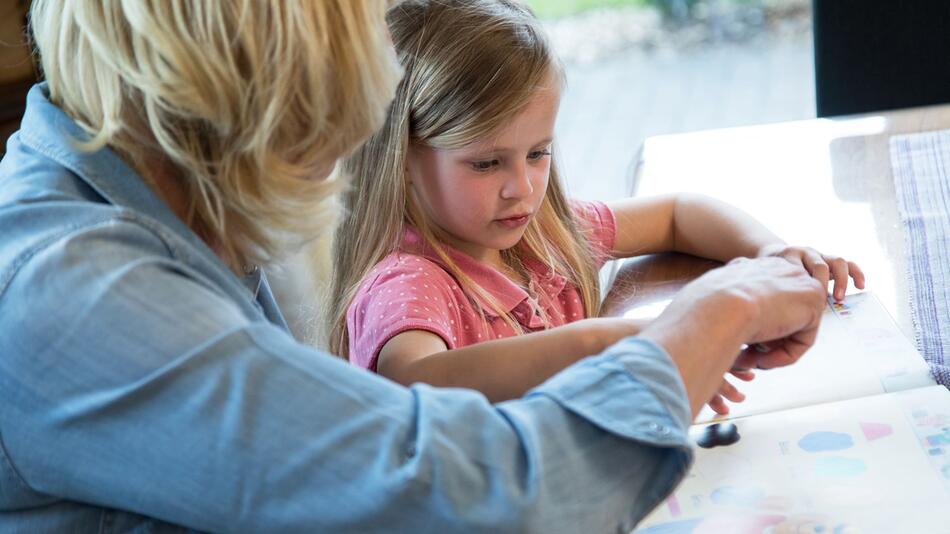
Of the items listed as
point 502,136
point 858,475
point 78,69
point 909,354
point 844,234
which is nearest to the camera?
point 78,69

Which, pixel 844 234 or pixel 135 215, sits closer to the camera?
pixel 135 215

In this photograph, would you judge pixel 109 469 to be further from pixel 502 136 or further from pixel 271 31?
pixel 502 136

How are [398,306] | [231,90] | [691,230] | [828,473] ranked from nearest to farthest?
[231,90]
[828,473]
[398,306]
[691,230]

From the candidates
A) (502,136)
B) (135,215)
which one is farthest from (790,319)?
(135,215)

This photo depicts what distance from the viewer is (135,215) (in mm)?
748

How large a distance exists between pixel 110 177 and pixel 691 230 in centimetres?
84

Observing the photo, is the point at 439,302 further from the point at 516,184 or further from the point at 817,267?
the point at 817,267

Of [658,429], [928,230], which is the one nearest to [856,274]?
[928,230]

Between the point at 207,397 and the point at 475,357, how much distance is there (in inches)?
19.0

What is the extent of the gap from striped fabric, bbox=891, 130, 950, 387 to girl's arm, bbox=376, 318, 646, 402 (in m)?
0.29

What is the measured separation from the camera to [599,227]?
59.8 inches

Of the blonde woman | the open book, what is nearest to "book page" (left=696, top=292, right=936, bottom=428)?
the open book

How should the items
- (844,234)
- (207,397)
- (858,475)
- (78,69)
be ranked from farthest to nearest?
(844,234) → (858,475) → (78,69) → (207,397)

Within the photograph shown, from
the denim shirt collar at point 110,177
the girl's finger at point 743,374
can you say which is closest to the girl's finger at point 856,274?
the girl's finger at point 743,374
